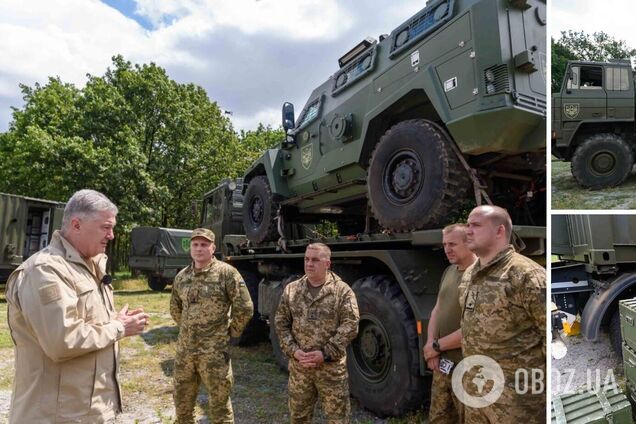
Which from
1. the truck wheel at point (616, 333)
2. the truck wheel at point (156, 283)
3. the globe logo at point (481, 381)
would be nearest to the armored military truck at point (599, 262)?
the truck wheel at point (616, 333)

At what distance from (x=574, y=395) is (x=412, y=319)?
1284 mm

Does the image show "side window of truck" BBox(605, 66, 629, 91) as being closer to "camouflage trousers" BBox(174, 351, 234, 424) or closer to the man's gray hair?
"camouflage trousers" BBox(174, 351, 234, 424)

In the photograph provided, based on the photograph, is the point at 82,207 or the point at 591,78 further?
the point at 591,78

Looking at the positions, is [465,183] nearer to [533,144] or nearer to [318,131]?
[533,144]

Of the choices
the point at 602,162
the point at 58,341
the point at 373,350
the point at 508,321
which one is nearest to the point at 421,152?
the point at 373,350

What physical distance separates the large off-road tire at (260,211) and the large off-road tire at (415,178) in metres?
2.49

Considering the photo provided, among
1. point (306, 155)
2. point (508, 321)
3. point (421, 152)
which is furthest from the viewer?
point (306, 155)

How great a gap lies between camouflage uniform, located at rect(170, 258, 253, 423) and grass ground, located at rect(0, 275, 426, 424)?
861 mm

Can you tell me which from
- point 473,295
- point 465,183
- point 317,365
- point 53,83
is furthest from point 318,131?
point 53,83

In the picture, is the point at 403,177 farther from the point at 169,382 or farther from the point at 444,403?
the point at 169,382

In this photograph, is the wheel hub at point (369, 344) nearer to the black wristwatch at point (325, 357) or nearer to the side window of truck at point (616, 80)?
the black wristwatch at point (325, 357)

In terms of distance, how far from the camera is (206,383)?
3.69 meters

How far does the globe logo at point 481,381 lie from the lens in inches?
98.0

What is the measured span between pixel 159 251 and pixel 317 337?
43.7ft
